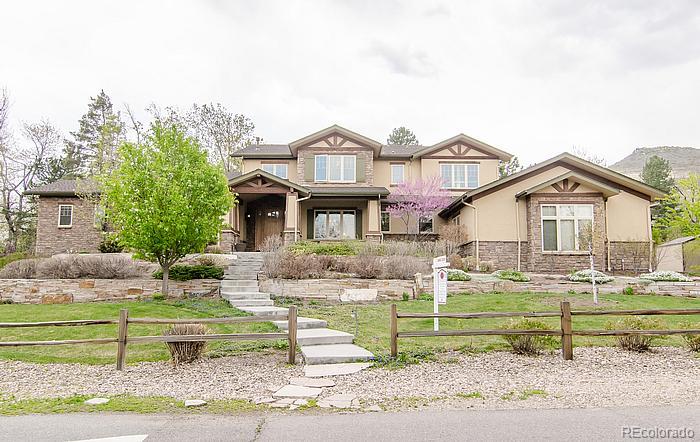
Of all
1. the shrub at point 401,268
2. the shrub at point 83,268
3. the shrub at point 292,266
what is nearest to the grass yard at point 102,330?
the shrub at point 83,268

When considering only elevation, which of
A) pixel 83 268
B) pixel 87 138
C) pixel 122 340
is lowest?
pixel 122 340

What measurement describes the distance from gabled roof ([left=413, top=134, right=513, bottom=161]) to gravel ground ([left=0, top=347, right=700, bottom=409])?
1816 centimetres

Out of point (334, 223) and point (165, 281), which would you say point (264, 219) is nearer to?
point (334, 223)

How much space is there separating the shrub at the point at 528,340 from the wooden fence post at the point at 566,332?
423mm

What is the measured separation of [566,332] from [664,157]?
483 ft

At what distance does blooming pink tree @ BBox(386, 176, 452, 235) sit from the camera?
2344cm

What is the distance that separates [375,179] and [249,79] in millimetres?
9137

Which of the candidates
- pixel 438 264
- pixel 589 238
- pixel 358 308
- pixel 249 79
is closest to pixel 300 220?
pixel 249 79

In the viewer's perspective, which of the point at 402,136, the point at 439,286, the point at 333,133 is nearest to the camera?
the point at 439,286

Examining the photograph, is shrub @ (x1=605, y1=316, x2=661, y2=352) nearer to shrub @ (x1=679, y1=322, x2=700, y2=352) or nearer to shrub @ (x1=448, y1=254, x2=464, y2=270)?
shrub @ (x1=679, y1=322, x2=700, y2=352)

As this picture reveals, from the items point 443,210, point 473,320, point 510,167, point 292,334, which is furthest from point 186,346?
point 510,167

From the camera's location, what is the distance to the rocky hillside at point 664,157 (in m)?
125

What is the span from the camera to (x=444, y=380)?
6609 mm

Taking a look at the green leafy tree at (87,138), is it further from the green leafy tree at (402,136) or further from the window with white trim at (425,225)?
the window with white trim at (425,225)
